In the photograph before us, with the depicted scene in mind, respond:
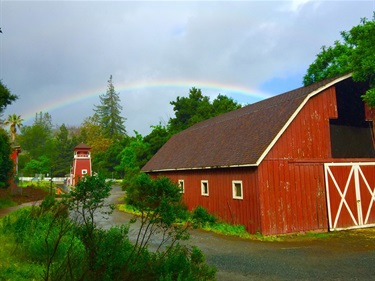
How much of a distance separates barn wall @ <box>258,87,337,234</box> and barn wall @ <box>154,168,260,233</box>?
534mm

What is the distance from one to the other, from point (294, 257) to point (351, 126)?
29.5ft

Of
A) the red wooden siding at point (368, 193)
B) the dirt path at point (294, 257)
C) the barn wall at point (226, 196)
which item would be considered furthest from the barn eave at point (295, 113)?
the red wooden siding at point (368, 193)

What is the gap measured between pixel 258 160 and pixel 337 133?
4.97 meters

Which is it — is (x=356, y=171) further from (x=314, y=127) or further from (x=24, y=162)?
(x=24, y=162)

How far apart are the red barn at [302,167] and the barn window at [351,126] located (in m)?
0.05

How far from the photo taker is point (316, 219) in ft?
45.3

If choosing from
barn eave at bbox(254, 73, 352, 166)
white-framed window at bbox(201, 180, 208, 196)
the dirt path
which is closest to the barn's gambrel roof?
barn eave at bbox(254, 73, 352, 166)

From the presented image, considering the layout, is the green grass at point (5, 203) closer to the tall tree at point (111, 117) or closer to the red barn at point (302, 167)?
the red barn at point (302, 167)

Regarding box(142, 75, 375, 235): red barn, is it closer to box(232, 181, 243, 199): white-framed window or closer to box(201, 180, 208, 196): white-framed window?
box(232, 181, 243, 199): white-framed window

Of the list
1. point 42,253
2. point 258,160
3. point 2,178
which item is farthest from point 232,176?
point 2,178

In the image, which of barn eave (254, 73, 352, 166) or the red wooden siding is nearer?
barn eave (254, 73, 352, 166)

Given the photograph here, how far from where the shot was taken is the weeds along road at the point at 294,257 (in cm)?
759

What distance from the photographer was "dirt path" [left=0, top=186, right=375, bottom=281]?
24.9 feet

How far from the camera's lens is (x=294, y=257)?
30.7 ft
